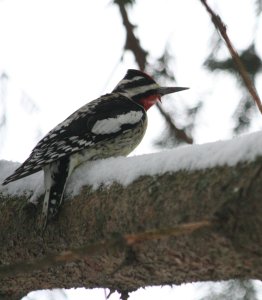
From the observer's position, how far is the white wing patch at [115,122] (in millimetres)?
3639

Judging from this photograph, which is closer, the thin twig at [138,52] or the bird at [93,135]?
the bird at [93,135]

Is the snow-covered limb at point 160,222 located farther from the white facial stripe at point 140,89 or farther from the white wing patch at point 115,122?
the white facial stripe at point 140,89

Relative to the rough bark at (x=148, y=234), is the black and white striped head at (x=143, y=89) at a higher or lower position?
higher

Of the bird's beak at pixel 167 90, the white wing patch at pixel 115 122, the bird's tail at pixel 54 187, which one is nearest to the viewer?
the bird's tail at pixel 54 187

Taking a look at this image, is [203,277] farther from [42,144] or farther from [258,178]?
[42,144]

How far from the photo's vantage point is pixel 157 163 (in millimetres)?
2484

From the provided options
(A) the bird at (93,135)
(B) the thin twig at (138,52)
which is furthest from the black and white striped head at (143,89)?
(B) the thin twig at (138,52)

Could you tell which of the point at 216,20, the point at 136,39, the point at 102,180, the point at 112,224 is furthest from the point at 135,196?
the point at 136,39

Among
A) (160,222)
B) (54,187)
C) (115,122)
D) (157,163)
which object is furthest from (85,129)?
(160,222)

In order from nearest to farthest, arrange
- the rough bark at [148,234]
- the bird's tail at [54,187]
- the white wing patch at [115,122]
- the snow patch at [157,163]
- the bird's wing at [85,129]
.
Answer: the rough bark at [148,234]
the snow patch at [157,163]
the bird's tail at [54,187]
the bird's wing at [85,129]
the white wing patch at [115,122]

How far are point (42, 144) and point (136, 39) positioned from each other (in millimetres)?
1144

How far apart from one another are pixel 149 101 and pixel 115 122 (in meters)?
0.75

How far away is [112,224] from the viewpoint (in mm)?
2496

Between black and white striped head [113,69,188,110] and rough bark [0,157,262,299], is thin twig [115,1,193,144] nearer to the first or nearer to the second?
black and white striped head [113,69,188,110]
